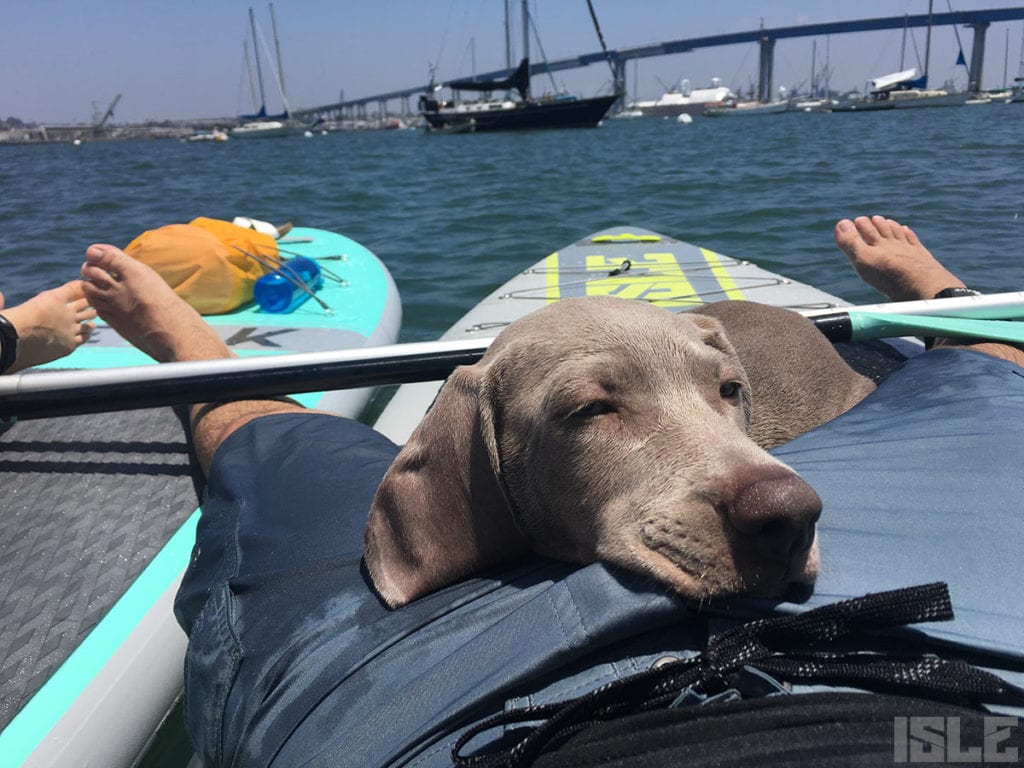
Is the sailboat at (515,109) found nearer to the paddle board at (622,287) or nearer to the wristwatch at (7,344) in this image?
the paddle board at (622,287)

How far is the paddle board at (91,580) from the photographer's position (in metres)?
2.42

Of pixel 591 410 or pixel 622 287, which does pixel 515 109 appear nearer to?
pixel 622 287

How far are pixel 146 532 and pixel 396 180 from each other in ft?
62.4

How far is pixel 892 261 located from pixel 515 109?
5630cm

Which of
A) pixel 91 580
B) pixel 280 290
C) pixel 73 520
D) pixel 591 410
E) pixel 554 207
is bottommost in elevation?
pixel 91 580

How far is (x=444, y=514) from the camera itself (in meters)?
1.75

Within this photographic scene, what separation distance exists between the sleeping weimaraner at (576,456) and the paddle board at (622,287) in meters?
2.36

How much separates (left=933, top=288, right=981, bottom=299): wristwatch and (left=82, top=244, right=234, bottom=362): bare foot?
10.9 feet

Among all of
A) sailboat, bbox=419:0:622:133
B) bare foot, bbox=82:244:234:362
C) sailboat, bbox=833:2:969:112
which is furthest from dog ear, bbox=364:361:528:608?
sailboat, bbox=833:2:969:112

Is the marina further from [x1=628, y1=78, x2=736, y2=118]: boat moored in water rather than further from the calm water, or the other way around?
[x1=628, y1=78, x2=736, y2=118]: boat moored in water

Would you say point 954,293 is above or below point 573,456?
below

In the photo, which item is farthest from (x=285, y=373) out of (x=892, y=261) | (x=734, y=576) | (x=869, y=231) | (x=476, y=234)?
(x=476, y=234)

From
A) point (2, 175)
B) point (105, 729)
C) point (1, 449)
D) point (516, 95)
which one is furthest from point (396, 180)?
point (516, 95)

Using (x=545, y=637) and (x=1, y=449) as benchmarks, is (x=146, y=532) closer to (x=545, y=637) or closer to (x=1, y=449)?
(x=1, y=449)
